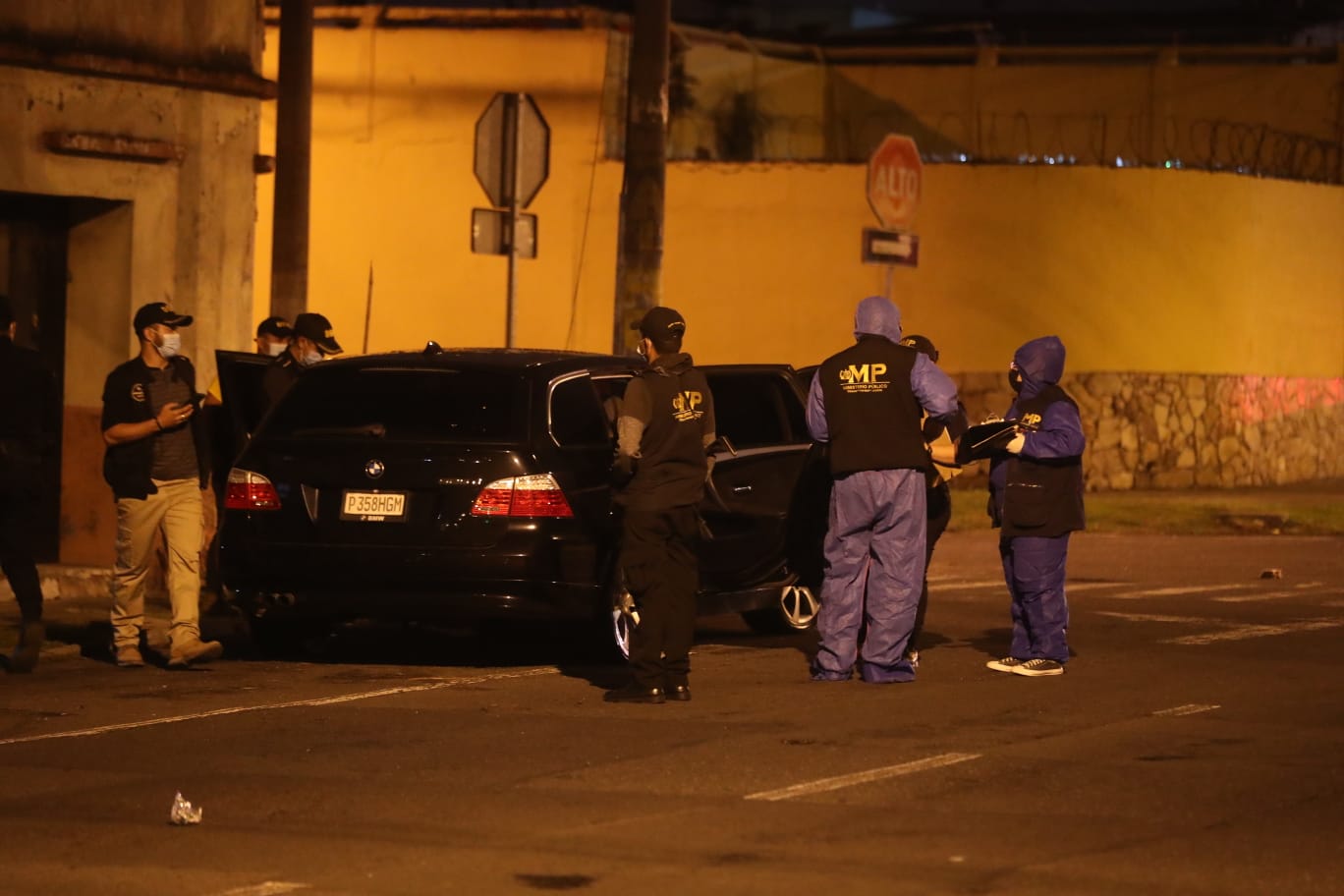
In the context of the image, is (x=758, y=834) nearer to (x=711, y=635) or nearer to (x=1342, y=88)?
(x=711, y=635)

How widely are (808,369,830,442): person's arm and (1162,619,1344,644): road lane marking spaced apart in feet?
10.0

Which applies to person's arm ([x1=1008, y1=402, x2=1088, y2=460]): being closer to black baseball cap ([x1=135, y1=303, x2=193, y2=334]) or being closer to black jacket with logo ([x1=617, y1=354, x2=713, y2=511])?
black jacket with logo ([x1=617, y1=354, x2=713, y2=511])

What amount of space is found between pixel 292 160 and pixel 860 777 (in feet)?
42.4

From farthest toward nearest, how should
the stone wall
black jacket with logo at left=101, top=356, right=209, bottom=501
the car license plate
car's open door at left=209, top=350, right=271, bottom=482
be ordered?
1. the stone wall
2. car's open door at left=209, top=350, right=271, bottom=482
3. black jacket with logo at left=101, top=356, right=209, bottom=501
4. the car license plate

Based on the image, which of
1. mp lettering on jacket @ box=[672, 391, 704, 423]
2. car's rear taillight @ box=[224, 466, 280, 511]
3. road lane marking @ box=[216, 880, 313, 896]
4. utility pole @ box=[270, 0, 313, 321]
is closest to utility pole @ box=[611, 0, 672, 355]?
utility pole @ box=[270, 0, 313, 321]

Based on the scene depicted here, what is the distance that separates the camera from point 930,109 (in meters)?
32.9

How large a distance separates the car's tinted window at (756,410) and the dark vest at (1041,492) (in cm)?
198

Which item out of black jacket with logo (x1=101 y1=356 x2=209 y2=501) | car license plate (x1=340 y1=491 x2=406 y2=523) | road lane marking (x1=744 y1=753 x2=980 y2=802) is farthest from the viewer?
black jacket with logo (x1=101 y1=356 x2=209 y2=501)

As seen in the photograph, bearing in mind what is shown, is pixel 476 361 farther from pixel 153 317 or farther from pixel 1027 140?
pixel 1027 140

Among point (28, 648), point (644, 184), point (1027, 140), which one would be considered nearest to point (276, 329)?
point (28, 648)

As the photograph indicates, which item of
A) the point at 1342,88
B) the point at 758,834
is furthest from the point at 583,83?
the point at 758,834

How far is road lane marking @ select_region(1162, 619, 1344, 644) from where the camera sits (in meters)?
14.4

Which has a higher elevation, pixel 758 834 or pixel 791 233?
pixel 791 233

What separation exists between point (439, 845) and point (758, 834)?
1030mm
